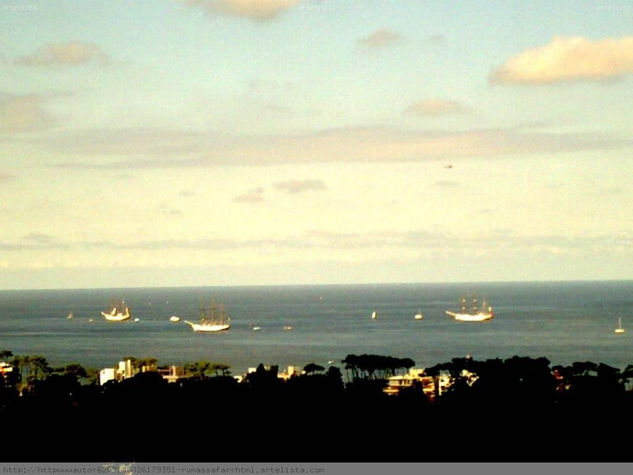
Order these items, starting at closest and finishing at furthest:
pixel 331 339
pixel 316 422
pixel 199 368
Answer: pixel 316 422
pixel 199 368
pixel 331 339

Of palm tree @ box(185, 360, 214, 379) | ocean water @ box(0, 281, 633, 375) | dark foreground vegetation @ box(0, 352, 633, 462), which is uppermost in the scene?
ocean water @ box(0, 281, 633, 375)

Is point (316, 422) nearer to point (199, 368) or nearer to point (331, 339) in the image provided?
point (199, 368)

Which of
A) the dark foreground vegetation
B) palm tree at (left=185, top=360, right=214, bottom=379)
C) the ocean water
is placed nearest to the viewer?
the dark foreground vegetation

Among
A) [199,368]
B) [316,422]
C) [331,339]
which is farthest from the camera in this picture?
[331,339]

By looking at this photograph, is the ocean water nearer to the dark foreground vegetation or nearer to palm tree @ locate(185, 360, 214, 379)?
palm tree @ locate(185, 360, 214, 379)

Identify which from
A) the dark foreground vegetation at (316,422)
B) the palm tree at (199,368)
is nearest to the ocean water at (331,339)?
the palm tree at (199,368)

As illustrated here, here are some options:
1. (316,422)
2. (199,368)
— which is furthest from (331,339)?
(316,422)

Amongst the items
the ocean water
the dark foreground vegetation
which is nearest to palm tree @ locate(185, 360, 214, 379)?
the dark foreground vegetation

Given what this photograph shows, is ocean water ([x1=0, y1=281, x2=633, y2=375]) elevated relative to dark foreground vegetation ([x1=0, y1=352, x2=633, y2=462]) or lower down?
elevated

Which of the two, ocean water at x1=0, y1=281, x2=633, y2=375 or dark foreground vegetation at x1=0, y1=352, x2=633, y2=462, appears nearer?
dark foreground vegetation at x1=0, y1=352, x2=633, y2=462
